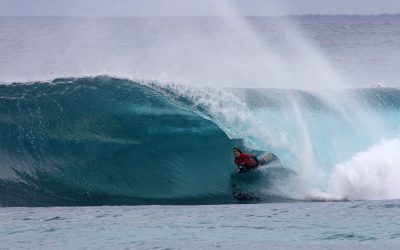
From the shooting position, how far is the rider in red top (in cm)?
1919

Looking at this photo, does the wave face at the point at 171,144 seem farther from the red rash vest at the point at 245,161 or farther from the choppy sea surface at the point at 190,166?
the red rash vest at the point at 245,161

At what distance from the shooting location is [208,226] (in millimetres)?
15391

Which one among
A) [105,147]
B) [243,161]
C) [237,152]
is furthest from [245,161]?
[105,147]

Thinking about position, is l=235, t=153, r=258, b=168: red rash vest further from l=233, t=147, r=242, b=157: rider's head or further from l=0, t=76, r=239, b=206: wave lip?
l=0, t=76, r=239, b=206: wave lip

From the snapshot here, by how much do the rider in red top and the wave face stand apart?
196 mm

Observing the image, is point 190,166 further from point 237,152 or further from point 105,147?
point 105,147

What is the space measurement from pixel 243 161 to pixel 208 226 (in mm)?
3975

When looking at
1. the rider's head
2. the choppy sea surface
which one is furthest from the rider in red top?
the choppy sea surface

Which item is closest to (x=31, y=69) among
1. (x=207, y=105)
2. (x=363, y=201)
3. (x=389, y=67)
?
(x=389, y=67)

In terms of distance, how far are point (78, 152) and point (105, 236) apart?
16.6 feet

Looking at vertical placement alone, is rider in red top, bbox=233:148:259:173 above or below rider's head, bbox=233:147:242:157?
below

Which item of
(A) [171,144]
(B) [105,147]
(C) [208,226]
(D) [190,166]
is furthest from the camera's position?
(A) [171,144]

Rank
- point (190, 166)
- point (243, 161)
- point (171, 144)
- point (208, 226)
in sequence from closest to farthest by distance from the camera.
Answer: point (208, 226)
point (243, 161)
point (190, 166)
point (171, 144)

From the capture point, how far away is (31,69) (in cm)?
4466
